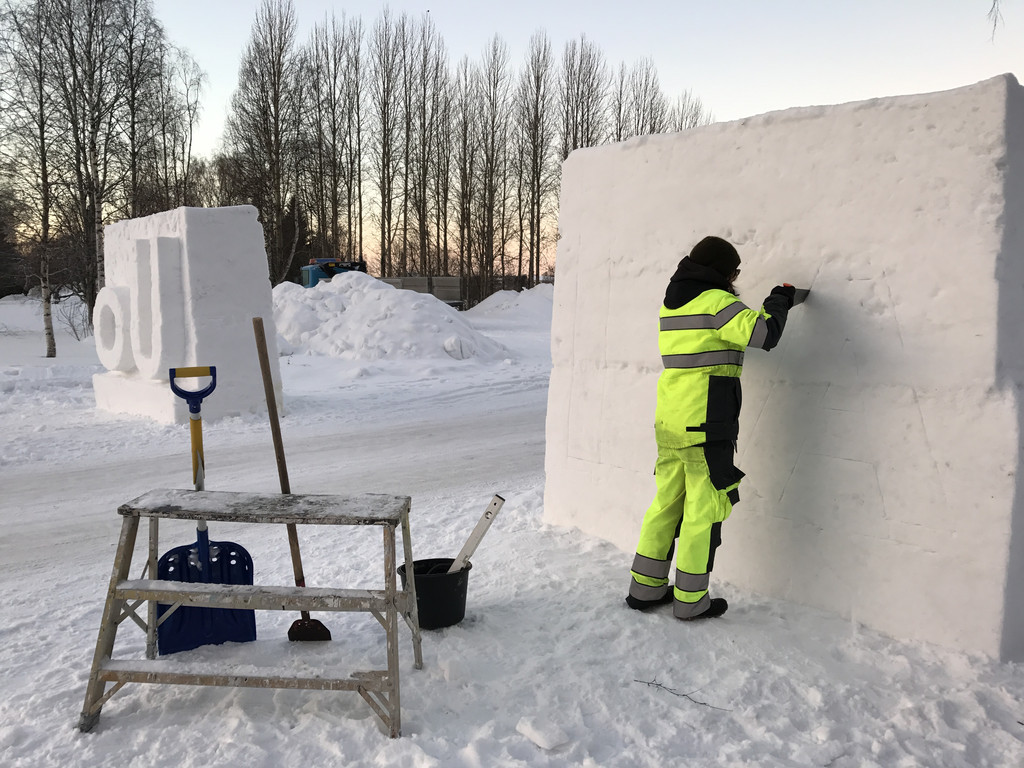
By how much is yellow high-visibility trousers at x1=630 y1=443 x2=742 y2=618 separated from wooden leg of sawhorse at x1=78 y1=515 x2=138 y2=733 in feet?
7.32

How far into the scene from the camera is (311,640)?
132 inches

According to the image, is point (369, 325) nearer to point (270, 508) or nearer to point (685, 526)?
point (685, 526)

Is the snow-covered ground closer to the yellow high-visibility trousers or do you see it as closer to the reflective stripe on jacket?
the yellow high-visibility trousers

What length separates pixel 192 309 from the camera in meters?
8.62

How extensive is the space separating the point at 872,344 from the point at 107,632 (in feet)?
10.7

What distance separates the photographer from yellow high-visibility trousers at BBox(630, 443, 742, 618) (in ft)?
11.3

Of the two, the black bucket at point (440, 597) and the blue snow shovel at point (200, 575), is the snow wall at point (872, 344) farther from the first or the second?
the blue snow shovel at point (200, 575)

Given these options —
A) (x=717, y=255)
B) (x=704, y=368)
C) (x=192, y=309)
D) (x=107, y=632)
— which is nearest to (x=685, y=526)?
(x=704, y=368)

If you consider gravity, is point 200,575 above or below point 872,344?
below

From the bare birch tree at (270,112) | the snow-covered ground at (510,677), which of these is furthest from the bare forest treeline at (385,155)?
the snow-covered ground at (510,677)

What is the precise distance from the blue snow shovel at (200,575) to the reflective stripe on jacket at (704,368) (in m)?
1.98

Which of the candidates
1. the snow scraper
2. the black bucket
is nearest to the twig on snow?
the black bucket

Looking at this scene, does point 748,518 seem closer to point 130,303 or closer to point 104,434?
point 104,434

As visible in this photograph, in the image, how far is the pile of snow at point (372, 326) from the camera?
46.8ft
